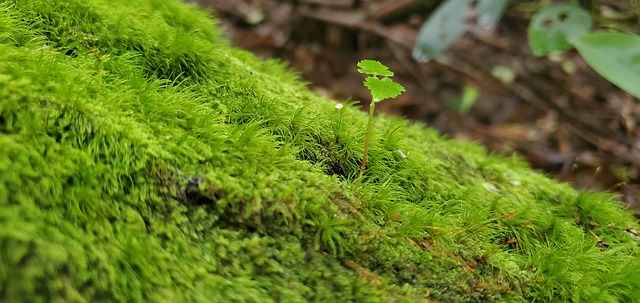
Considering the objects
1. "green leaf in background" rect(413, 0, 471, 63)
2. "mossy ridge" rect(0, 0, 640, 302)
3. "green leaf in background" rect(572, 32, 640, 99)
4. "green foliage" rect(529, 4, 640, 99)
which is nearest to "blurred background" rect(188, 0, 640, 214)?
"green leaf in background" rect(413, 0, 471, 63)

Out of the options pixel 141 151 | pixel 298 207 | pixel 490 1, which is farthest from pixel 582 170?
pixel 141 151

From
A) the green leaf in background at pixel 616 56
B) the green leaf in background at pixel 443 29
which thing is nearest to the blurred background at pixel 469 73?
the green leaf in background at pixel 443 29

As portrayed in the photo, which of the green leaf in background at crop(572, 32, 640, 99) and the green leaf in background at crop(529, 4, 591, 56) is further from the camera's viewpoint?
the green leaf in background at crop(529, 4, 591, 56)

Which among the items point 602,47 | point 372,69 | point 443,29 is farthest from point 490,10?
point 372,69

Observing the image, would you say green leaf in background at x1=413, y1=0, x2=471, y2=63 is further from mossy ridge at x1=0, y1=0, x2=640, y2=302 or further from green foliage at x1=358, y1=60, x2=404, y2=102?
Result: green foliage at x1=358, y1=60, x2=404, y2=102

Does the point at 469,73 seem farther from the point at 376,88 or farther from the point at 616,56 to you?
the point at 376,88

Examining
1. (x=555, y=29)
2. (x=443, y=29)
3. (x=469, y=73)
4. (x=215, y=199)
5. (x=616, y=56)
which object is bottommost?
(x=469, y=73)

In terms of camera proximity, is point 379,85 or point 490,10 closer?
point 379,85
